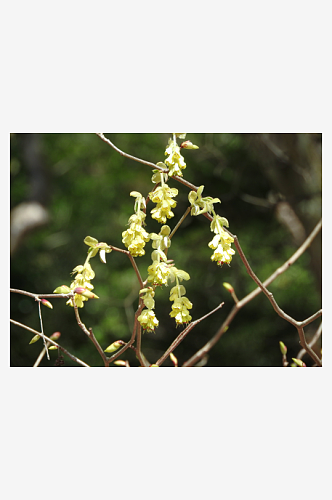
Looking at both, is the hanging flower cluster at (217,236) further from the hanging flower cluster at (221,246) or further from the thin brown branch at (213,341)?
the thin brown branch at (213,341)

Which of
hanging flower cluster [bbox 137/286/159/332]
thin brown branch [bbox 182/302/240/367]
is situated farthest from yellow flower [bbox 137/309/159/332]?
thin brown branch [bbox 182/302/240/367]

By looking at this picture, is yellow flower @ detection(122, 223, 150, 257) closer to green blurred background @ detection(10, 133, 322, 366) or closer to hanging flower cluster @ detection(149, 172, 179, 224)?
hanging flower cluster @ detection(149, 172, 179, 224)

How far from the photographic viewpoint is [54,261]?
2047mm

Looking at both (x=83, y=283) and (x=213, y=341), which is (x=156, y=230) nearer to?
(x=213, y=341)

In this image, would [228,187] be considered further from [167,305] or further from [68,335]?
[68,335]

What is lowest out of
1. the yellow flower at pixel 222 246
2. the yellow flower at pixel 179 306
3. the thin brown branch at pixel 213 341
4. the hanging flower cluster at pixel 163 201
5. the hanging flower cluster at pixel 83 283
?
the thin brown branch at pixel 213 341

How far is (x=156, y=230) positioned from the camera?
1.69 m

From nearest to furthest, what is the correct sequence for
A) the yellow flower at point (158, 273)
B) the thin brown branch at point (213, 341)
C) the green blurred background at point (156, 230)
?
the yellow flower at point (158, 273) < the thin brown branch at point (213, 341) < the green blurred background at point (156, 230)

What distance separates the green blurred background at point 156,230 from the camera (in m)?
1.71

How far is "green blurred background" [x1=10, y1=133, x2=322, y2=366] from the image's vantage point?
1.71 metres

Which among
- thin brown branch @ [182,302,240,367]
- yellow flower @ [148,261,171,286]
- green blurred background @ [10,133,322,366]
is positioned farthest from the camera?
green blurred background @ [10,133,322,366]

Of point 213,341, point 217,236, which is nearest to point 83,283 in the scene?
point 217,236

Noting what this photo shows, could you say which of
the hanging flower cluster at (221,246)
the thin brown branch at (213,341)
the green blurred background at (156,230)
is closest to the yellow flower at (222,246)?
the hanging flower cluster at (221,246)
